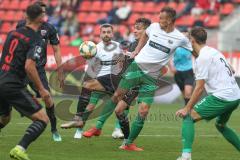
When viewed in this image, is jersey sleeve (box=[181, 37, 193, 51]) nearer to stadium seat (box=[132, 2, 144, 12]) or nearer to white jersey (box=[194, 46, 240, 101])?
white jersey (box=[194, 46, 240, 101])

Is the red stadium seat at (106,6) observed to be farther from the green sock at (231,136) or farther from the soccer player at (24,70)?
the soccer player at (24,70)

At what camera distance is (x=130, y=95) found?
13031 mm

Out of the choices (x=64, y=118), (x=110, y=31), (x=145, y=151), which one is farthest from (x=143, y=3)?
(x=145, y=151)

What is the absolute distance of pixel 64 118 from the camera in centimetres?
1677

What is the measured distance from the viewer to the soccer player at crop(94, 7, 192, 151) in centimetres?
1207

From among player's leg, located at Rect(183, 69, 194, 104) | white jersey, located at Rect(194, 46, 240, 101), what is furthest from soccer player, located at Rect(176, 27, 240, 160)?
player's leg, located at Rect(183, 69, 194, 104)

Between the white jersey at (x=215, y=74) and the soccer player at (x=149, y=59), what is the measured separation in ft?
4.73

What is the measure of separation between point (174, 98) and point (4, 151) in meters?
12.8

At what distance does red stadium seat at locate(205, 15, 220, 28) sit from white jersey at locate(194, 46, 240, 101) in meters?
17.4

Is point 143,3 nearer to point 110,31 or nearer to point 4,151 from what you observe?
point 110,31

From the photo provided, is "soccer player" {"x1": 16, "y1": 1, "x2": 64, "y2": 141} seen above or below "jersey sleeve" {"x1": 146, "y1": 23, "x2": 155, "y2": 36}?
below

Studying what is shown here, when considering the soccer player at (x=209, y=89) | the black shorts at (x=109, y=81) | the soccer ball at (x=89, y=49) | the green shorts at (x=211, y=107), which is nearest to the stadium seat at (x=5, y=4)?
the black shorts at (x=109, y=81)

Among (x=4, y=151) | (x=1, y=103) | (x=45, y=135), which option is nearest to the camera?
(x=1, y=103)

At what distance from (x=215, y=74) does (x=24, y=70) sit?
9.62 ft
